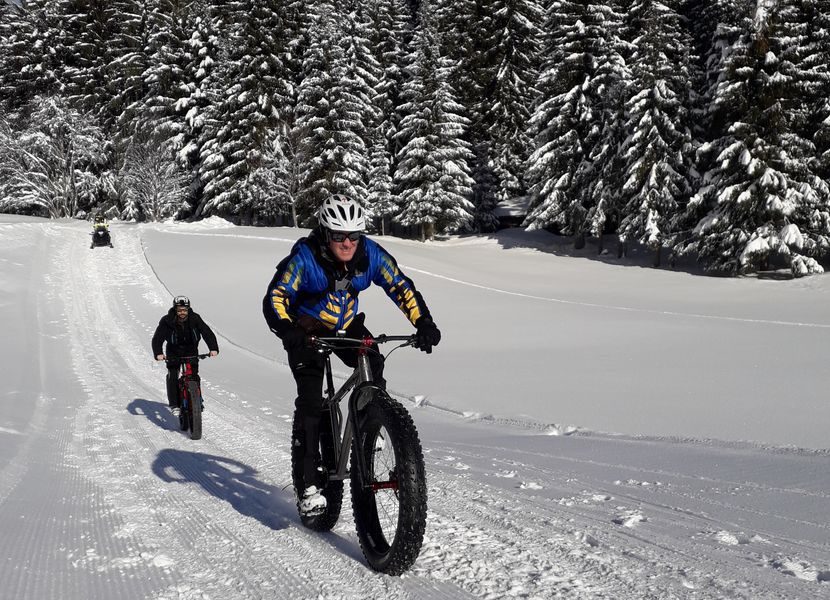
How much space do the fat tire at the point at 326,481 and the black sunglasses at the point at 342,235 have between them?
1177 millimetres

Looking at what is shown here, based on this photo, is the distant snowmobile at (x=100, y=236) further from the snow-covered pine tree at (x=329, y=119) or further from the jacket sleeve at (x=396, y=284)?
the jacket sleeve at (x=396, y=284)

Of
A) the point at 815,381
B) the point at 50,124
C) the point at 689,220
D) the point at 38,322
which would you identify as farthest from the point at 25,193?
the point at 815,381

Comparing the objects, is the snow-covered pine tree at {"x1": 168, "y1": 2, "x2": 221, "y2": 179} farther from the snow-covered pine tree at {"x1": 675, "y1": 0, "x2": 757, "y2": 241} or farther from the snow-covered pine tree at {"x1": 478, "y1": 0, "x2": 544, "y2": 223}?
the snow-covered pine tree at {"x1": 675, "y1": 0, "x2": 757, "y2": 241}

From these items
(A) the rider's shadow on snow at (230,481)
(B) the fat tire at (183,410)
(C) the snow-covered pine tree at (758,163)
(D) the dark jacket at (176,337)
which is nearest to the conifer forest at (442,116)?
(C) the snow-covered pine tree at (758,163)

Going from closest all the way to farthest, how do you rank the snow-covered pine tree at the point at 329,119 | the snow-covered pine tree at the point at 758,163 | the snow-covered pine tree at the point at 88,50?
1. the snow-covered pine tree at the point at 758,163
2. the snow-covered pine tree at the point at 329,119
3. the snow-covered pine tree at the point at 88,50

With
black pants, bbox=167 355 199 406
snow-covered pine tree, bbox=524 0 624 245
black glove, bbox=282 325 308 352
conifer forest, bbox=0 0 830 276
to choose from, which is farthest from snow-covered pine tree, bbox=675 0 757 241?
black glove, bbox=282 325 308 352

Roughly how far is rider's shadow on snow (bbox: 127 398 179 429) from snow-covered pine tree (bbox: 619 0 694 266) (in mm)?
27456

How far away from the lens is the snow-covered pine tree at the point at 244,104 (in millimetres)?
45094

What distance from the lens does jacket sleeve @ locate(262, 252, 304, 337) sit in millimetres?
4012

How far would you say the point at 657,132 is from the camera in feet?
106

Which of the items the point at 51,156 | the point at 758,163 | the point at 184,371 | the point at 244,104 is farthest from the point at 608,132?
the point at 51,156

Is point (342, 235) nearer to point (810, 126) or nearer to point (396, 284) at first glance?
point (396, 284)

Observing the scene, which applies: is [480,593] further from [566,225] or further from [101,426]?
[566,225]

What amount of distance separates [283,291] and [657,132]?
32390 millimetres
